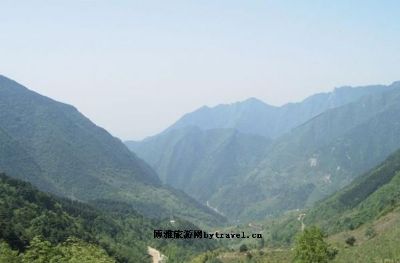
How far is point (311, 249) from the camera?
10281 centimetres

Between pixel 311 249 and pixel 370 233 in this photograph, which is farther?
pixel 370 233

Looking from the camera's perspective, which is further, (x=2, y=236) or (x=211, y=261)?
(x=211, y=261)

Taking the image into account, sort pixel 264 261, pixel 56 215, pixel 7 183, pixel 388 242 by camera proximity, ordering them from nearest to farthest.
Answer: pixel 388 242, pixel 264 261, pixel 56 215, pixel 7 183

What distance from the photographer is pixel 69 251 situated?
77875 mm

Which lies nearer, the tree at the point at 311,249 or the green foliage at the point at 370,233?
the tree at the point at 311,249

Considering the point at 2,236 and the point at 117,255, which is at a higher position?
the point at 2,236

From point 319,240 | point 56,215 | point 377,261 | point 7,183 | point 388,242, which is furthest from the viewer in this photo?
point 7,183

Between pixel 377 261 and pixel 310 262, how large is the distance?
457 inches

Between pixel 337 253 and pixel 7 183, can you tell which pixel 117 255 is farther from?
pixel 337 253

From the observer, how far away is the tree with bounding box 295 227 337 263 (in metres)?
102

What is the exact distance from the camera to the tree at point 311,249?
335 feet

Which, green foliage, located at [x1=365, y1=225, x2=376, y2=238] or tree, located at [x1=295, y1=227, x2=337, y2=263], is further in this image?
green foliage, located at [x1=365, y1=225, x2=376, y2=238]

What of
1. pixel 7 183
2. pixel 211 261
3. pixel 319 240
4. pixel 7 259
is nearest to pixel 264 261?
pixel 211 261

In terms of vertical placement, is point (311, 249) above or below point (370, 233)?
below
